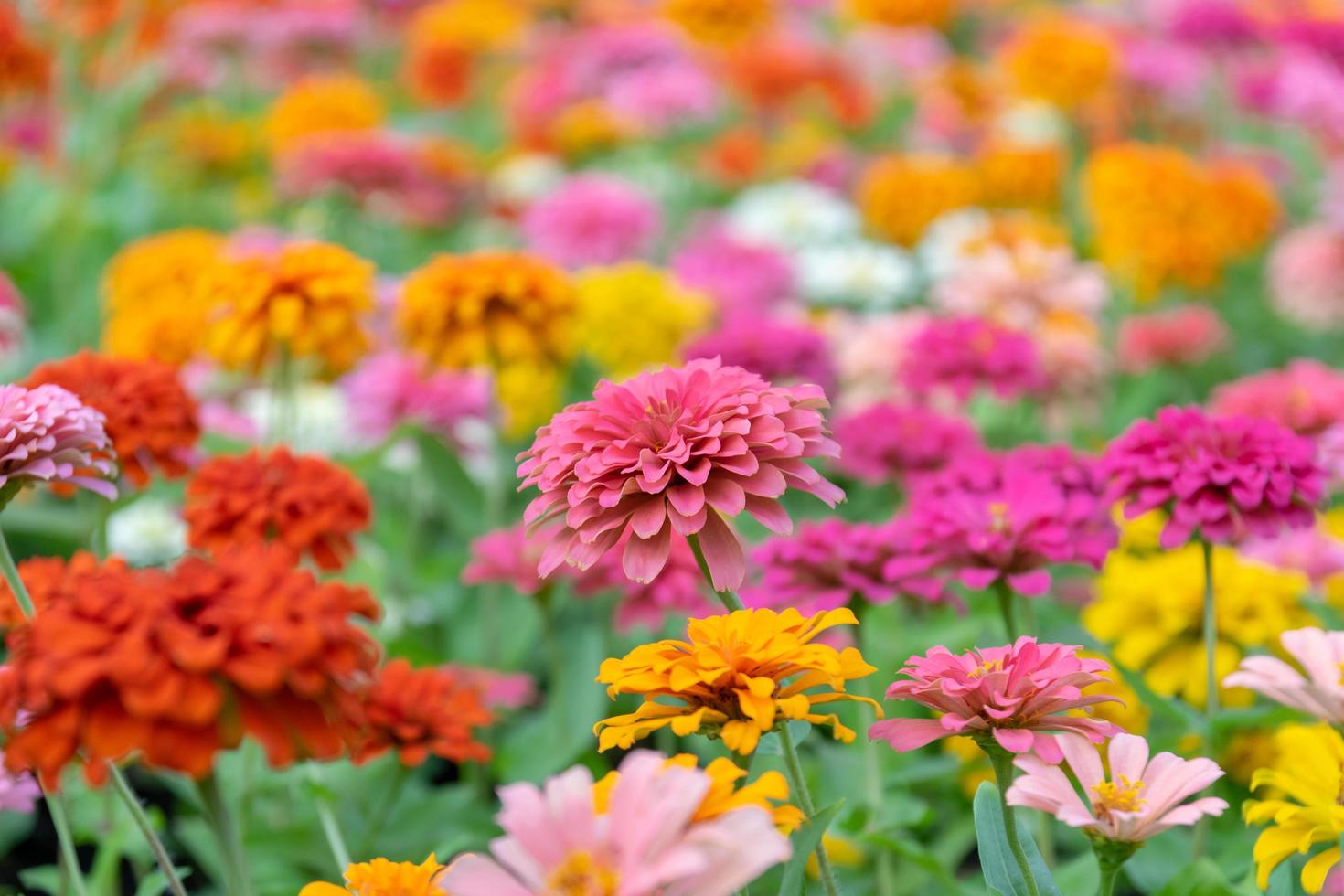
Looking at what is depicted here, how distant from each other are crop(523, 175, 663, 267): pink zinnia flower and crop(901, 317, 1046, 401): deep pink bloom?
1155mm

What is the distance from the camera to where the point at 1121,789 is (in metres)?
0.98

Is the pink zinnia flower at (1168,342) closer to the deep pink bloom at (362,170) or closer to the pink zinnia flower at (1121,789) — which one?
the deep pink bloom at (362,170)

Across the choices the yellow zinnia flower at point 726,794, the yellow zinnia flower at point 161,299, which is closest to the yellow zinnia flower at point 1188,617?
the yellow zinnia flower at point 726,794

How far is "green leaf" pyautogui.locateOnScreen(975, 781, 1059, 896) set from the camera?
1.00m

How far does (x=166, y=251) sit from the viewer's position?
251cm

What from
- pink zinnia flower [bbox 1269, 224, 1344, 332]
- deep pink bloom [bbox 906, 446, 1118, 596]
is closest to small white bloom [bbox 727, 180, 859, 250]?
pink zinnia flower [bbox 1269, 224, 1344, 332]

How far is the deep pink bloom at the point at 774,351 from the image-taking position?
7.47 feet

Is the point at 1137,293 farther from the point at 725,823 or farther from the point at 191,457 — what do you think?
the point at 725,823

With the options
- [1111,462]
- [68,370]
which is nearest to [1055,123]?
[1111,462]

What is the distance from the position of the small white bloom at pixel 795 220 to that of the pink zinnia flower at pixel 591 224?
0.35 metres

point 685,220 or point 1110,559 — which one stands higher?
point 685,220

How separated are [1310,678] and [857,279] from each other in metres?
2.22

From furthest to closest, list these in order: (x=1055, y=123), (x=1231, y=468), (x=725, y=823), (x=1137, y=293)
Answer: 1. (x=1055, y=123)
2. (x=1137, y=293)
3. (x=1231, y=468)
4. (x=725, y=823)

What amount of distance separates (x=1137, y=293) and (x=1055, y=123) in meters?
1.45
